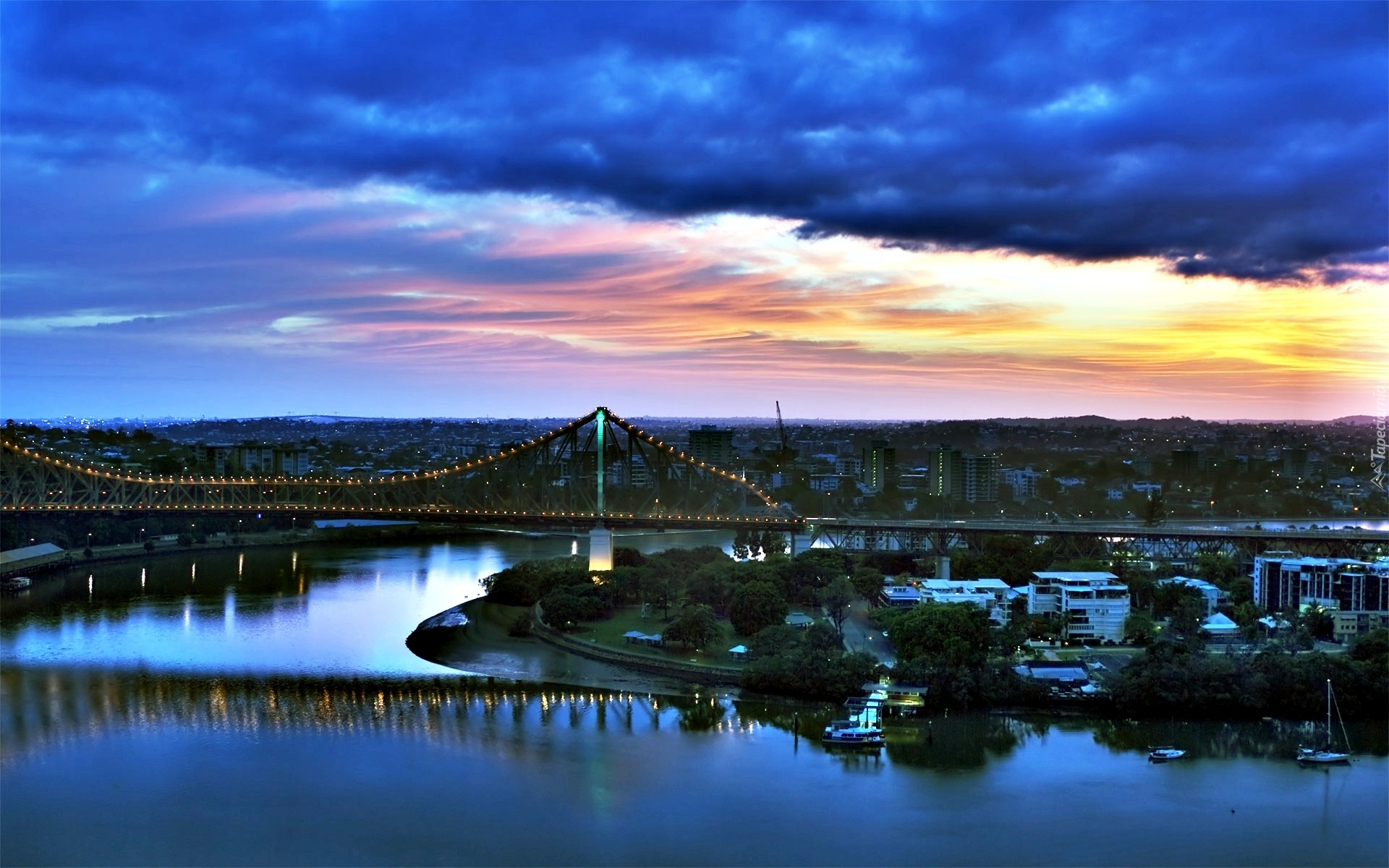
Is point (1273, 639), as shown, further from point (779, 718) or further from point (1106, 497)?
point (1106, 497)

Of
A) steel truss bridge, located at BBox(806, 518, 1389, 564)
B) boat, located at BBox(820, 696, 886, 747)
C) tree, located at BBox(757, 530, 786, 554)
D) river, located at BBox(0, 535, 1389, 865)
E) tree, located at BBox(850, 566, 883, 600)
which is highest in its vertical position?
steel truss bridge, located at BBox(806, 518, 1389, 564)

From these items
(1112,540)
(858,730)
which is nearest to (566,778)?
(858,730)

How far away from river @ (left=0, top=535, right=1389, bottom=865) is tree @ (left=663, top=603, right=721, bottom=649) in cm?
86

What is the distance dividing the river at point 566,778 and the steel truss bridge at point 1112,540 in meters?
8.00

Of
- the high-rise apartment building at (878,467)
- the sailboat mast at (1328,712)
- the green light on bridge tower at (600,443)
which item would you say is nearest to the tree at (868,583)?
the green light on bridge tower at (600,443)

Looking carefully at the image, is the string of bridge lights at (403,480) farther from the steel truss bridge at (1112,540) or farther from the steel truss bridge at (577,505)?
the steel truss bridge at (1112,540)

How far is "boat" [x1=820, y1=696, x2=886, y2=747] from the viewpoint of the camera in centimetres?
1116

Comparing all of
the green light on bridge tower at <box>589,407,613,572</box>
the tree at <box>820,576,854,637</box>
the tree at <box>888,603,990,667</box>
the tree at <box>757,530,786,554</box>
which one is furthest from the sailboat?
the tree at <box>757,530,786,554</box>

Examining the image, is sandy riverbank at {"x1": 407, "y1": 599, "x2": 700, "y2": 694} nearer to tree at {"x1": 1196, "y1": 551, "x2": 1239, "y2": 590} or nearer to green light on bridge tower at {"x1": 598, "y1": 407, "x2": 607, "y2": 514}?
green light on bridge tower at {"x1": 598, "y1": 407, "x2": 607, "y2": 514}

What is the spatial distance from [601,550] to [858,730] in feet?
30.9

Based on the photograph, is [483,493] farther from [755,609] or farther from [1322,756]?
[1322,756]

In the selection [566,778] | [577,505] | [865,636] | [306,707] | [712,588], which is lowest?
[566,778]

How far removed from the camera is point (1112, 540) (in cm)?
2153

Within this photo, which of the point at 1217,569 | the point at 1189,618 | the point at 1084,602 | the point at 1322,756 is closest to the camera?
the point at 1322,756
